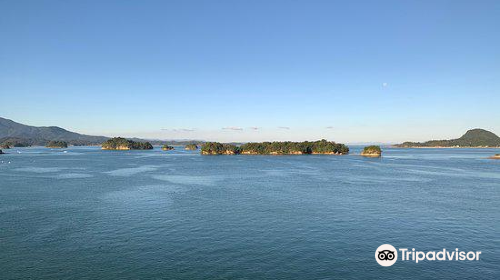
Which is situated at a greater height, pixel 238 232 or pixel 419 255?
pixel 238 232

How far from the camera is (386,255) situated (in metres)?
33.2

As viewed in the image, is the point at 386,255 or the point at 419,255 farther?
the point at 419,255

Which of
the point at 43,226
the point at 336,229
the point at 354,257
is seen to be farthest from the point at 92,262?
the point at 336,229

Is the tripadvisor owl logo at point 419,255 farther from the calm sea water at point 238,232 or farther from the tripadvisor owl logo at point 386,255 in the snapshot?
the calm sea water at point 238,232

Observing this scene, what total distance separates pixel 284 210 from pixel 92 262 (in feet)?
105

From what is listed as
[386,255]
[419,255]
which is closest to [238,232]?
[386,255]

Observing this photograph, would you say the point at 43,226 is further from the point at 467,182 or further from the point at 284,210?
the point at 467,182

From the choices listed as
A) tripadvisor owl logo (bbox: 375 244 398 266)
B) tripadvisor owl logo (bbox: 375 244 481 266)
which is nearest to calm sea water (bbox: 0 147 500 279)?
tripadvisor owl logo (bbox: 375 244 398 266)

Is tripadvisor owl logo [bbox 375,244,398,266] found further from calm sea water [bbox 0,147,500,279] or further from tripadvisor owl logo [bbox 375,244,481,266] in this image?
calm sea water [bbox 0,147,500,279]

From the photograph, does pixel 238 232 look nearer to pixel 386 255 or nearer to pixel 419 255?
pixel 386 255

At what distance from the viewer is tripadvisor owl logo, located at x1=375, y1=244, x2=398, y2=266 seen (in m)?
32.0

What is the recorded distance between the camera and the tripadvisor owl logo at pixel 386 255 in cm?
3200

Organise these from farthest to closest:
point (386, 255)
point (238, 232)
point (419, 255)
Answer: point (238, 232) < point (419, 255) < point (386, 255)

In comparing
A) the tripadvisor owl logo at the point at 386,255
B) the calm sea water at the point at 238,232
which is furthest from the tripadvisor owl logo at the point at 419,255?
the calm sea water at the point at 238,232
